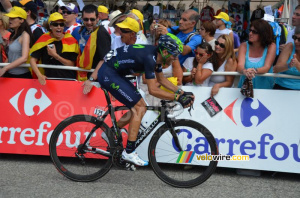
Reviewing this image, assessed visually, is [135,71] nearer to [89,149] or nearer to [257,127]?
[89,149]

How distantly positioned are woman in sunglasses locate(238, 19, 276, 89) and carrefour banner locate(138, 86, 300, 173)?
0.24 metres

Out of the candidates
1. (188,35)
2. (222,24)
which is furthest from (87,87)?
(222,24)

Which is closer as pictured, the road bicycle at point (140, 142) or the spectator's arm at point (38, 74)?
the road bicycle at point (140, 142)

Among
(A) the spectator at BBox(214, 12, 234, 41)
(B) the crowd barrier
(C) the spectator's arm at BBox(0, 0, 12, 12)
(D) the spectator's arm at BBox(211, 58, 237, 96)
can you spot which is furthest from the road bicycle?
(C) the spectator's arm at BBox(0, 0, 12, 12)

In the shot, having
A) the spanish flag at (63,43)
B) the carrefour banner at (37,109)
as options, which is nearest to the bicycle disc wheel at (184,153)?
the carrefour banner at (37,109)

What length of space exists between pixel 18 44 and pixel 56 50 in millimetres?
579

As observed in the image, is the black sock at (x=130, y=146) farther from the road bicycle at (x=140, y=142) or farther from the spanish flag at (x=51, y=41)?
the spanish flag at (x=51, y=41)

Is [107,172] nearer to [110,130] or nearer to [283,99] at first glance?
[110,130]

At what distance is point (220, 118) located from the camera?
21.2ft

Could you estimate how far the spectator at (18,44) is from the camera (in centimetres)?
693

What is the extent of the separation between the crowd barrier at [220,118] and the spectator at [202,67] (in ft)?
0.50

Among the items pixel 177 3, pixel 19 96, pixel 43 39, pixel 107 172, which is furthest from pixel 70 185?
pixel 177 3

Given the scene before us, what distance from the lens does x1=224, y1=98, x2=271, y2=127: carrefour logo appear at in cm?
638

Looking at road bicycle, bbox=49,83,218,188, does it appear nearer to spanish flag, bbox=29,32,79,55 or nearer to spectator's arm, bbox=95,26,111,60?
spectator's arm, bbox=95,26,111,60
